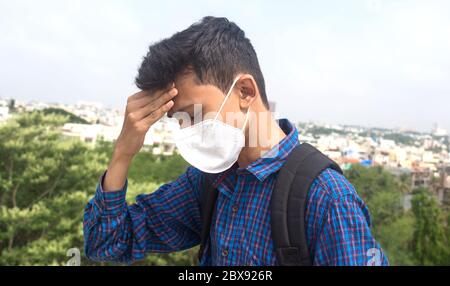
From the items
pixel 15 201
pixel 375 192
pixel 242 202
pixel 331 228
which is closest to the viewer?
pixel 331 228

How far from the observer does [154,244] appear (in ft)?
3.12

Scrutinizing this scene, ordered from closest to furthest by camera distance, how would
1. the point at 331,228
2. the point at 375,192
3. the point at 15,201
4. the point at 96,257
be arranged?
the point at 331,228
the point at 96,257
the point at 15,201
the point at 375,192

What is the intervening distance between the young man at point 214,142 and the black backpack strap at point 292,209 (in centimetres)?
3

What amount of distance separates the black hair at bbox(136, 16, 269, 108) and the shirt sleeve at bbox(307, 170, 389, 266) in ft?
0.99

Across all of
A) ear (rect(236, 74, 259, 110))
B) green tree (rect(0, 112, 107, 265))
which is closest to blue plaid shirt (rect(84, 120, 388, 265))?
ear (rect(236, 74, 259, 110))

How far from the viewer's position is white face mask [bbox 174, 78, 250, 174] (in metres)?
0.84

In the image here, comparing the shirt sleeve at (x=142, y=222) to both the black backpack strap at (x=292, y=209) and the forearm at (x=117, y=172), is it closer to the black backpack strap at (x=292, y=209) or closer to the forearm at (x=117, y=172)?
the forearm at (x=117, y=172)

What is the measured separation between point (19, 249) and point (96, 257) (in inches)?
267

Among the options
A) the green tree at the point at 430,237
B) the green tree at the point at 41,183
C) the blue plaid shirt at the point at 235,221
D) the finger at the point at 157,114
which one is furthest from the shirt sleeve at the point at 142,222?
the green tree at the point at 430,237

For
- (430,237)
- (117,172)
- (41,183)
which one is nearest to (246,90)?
(117,172)

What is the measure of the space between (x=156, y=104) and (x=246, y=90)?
192 millimetres

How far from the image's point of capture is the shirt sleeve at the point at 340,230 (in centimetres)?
66
